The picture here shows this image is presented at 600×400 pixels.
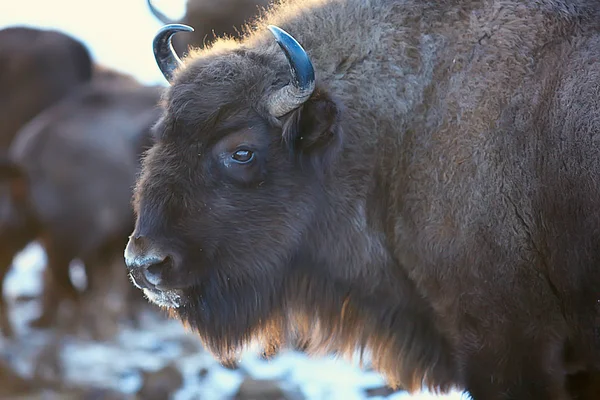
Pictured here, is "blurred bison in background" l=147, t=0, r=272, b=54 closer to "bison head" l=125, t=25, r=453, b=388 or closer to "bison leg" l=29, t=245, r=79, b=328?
"bison leg" l=29, t=245, r=79, b=328

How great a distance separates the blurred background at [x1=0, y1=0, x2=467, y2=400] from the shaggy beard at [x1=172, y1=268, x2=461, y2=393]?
1310 mm

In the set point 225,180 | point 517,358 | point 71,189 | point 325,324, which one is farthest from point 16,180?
point 517,358

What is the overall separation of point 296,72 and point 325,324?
51.2 inches

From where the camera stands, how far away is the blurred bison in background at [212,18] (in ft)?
25.6

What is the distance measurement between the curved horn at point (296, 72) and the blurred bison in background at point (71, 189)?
513 cm

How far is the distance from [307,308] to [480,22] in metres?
1.54

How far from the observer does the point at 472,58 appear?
3.89 meters

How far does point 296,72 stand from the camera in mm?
3736

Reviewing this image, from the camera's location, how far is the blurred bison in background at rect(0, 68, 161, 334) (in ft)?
28.7

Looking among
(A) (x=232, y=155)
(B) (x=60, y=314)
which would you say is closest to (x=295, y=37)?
(A) (x=232, y=155)

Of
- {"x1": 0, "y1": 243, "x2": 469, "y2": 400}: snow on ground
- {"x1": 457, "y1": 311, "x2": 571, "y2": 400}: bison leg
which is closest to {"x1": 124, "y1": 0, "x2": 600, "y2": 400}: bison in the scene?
{"x1": 457, "y1": 311, "x2": 571, "y2": 400}: bison leg

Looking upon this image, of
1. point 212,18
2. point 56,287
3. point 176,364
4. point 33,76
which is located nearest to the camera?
point 176,364

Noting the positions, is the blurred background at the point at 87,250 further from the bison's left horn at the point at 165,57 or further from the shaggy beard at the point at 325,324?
the bison's left horn at the point at 165,57

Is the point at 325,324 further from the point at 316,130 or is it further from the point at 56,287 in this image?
the point at 56,287
